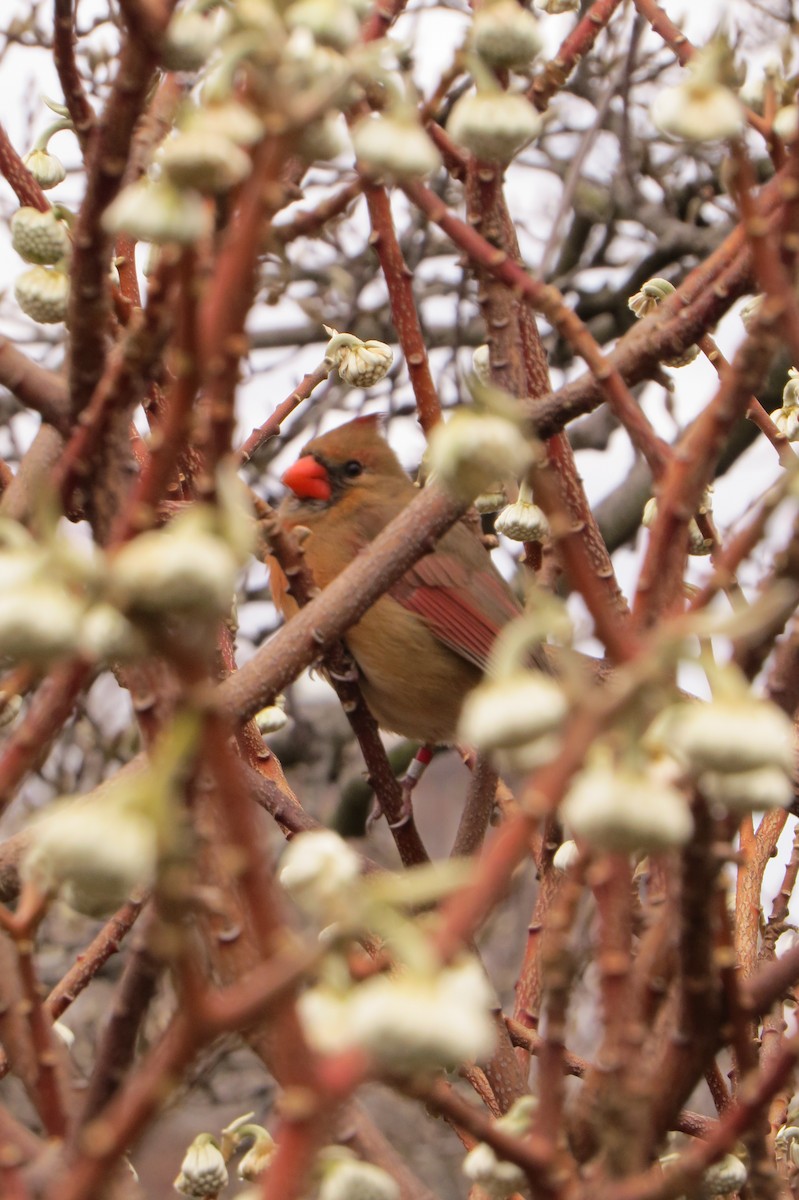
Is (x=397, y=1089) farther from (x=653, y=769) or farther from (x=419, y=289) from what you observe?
(x=419, y=289)

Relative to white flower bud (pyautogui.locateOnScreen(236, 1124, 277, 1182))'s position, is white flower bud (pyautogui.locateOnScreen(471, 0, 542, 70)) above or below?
above

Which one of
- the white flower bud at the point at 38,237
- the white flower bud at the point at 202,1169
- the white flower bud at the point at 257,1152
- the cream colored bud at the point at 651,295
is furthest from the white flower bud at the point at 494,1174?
the cream colored bud at the point at 651,295

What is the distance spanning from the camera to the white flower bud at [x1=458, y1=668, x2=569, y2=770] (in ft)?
2.60

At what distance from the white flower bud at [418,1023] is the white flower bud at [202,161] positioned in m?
0.42

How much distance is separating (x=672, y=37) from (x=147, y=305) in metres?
1.05

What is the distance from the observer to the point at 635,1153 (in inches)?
40.2

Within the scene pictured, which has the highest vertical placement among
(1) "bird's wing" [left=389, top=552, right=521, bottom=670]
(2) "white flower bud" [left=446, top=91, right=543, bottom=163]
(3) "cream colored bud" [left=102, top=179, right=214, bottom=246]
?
(1) "bird's wing" [left=389, top=552, right=521, bottom=670]

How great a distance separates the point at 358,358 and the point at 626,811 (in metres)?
1.92

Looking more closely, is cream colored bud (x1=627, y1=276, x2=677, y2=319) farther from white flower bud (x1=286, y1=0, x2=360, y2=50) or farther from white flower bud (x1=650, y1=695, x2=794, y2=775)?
white flower bud (x1=650, y1=695, x2=794, y2=775)

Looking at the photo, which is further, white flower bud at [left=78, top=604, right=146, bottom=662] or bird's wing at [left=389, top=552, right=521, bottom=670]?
bird's wing at [left=389, top=552, right=521, bottom=670]

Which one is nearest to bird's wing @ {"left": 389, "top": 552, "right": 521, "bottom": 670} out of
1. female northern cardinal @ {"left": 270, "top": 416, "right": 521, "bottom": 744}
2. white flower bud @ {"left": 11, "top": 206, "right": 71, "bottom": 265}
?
female northern cardinal @ {"left": 270, "top": 416, "right": 521, "bottom": 744}

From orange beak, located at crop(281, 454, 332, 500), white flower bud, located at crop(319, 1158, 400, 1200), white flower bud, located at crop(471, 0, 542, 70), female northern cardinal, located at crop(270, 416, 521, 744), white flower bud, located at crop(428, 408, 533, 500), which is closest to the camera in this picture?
white flower bud, located at crop(428, 408, 533, 500)

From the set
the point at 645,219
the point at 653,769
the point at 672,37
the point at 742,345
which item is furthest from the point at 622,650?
the point at 645,219

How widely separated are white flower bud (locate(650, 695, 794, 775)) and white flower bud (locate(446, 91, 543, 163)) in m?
0.50
